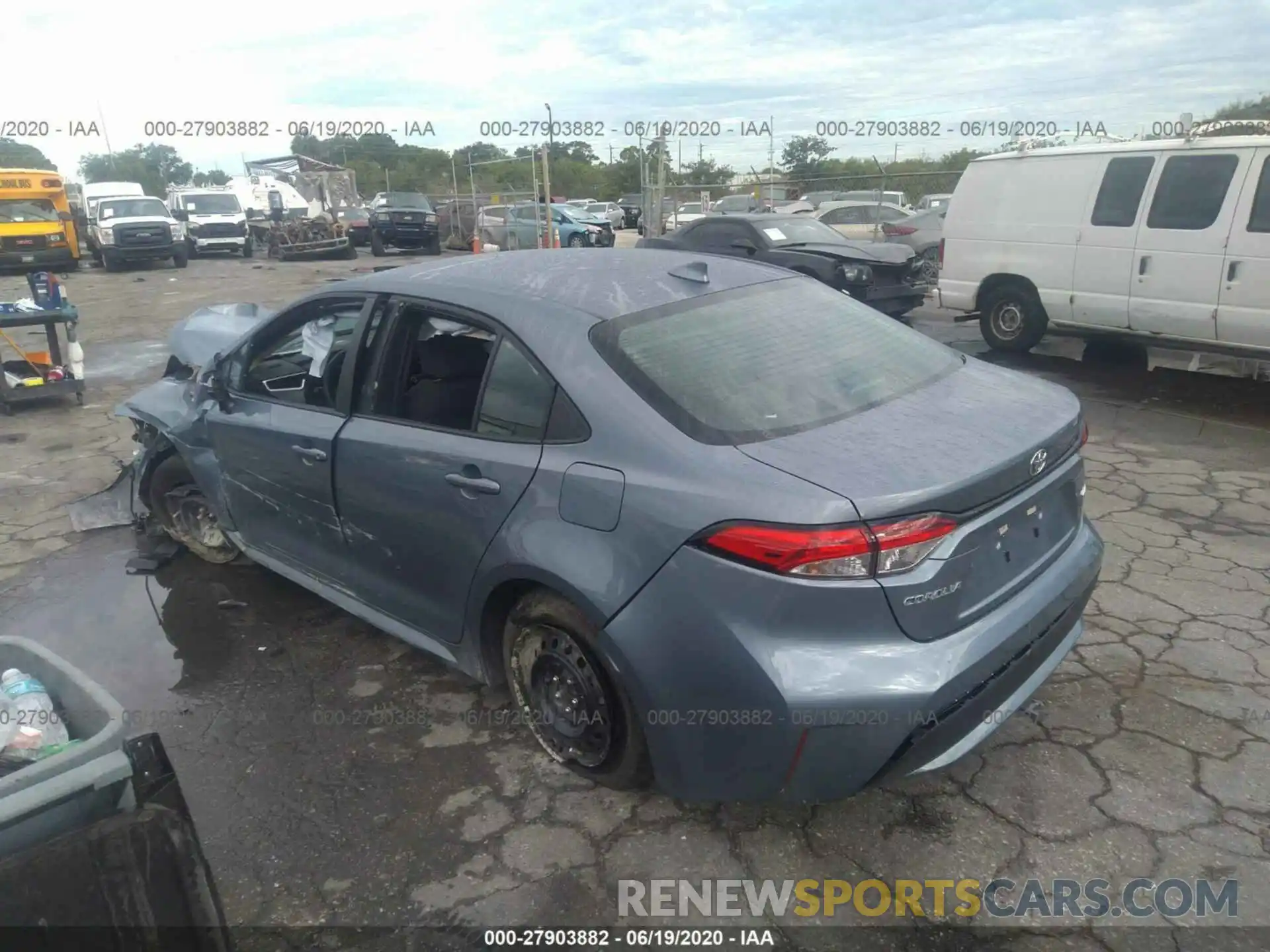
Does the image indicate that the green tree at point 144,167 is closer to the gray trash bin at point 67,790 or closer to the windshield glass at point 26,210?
the windshield glass at point 26,210

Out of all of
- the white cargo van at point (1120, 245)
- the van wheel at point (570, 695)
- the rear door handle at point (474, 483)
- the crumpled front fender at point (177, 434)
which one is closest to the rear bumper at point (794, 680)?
the van wheel at point (570, 695)

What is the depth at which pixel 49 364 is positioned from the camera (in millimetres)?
7922

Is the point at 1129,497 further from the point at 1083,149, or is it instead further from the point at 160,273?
the point at 160,273

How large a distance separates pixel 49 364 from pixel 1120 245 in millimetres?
9136

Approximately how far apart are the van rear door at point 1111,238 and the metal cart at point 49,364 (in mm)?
8272

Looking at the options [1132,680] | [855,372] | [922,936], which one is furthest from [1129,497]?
[922,936]

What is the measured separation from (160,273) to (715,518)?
22.9 m

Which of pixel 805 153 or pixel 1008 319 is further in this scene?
pixel 805 153

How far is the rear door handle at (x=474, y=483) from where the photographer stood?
8.86 ft

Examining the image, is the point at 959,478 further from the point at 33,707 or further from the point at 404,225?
the point at 404,225

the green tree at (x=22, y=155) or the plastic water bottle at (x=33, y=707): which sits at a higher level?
the green tree at (x=22, y=155)

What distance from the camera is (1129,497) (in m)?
5.07

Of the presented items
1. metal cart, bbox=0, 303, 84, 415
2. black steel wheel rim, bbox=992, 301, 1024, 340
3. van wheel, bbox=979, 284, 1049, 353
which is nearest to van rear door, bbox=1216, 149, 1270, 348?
van wheel, bbox=979, 284, 1049, 353

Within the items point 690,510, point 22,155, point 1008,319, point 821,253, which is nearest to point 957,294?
point 1008,319
